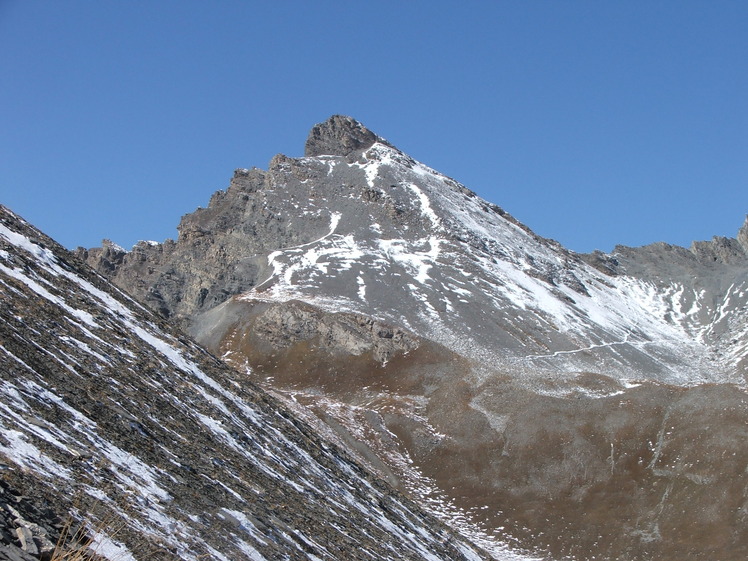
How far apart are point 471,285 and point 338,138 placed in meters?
63.4

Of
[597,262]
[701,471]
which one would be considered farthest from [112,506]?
[597,262]

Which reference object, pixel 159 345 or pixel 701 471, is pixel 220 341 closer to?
pixel 701 471

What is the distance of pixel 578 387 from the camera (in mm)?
77562

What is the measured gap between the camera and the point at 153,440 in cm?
1897

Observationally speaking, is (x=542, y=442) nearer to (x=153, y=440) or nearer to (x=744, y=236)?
(x=153, y=440)

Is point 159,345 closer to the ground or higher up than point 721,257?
closer to the ground

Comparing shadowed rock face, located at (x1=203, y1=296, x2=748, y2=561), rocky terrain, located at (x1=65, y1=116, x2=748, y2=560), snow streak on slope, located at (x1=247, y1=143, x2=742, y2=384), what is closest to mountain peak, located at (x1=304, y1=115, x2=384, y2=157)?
rocky terrain, located at (x1=65, y1=116, x2=748, y2=560)

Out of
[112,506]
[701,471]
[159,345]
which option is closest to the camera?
[112,506]

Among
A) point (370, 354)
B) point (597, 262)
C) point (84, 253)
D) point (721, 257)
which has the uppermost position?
point (721, 257)

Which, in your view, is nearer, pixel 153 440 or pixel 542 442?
pixel 153 440

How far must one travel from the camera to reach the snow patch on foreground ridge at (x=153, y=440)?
14391 mm

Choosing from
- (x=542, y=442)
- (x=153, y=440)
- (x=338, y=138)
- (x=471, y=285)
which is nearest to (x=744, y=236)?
(x=338, y=138)

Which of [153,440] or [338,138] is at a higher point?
[338,138]

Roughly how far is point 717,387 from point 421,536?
48472 millimetres
